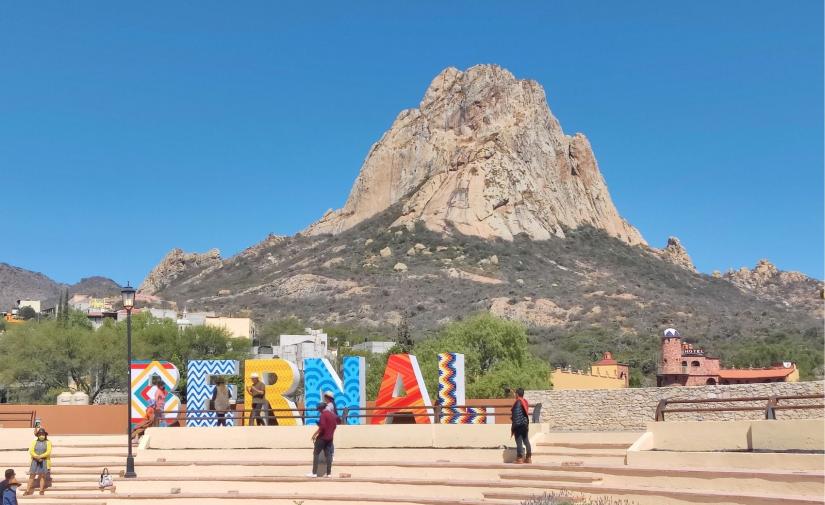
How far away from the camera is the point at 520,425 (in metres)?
18.9

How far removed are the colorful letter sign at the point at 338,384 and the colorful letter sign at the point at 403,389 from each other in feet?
2.09

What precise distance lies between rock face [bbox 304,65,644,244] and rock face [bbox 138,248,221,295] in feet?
86.9

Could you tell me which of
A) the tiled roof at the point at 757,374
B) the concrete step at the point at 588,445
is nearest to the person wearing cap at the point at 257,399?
the concrete step at the point at 588,445

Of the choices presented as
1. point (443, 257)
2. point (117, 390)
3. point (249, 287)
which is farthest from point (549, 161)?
point (117, 390)

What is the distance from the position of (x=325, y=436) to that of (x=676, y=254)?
16946 cm

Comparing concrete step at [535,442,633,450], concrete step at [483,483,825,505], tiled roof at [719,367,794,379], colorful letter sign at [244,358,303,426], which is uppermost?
colorful letter sign at [244,358,303,426]

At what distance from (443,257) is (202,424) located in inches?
4371

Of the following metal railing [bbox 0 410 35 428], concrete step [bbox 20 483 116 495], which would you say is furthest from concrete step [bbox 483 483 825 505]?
metal railing [bbox 0 410 35 428]

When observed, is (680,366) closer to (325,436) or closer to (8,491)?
(325,436)

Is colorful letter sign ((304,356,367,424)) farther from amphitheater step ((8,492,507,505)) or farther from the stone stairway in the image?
amphitheater step ((8,492,507,505))

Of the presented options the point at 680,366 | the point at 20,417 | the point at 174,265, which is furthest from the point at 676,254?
the point at 20,417

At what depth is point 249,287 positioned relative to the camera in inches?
5497

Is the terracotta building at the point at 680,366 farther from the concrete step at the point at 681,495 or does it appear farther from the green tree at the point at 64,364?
the concrete step at the point at 681,495

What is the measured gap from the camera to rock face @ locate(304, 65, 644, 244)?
151875 millimetres
